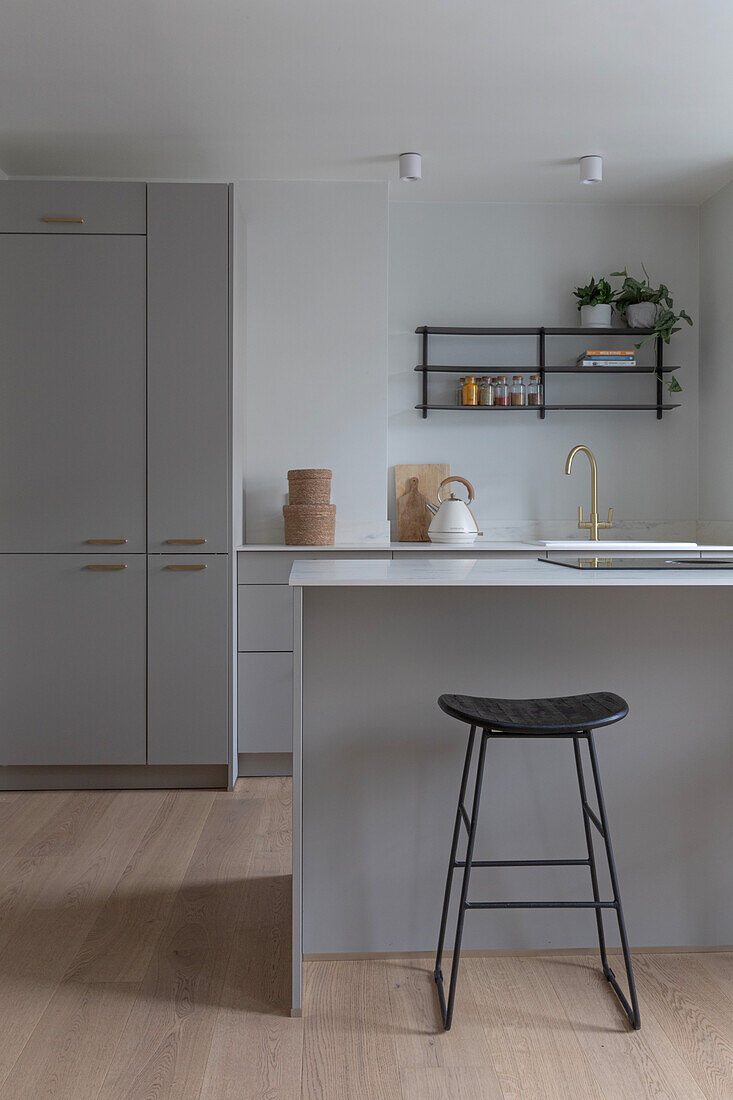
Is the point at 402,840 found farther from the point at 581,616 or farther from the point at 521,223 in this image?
the point at 521,223

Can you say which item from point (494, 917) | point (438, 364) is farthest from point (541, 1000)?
point (438, 364)

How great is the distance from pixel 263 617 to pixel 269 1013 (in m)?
1.82

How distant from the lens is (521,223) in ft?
13.8

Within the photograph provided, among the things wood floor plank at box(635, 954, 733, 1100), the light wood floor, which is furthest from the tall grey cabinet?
wood floor plank at box(635, 954, 733, 1100)

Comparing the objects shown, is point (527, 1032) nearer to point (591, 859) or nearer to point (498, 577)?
point (591, 859)

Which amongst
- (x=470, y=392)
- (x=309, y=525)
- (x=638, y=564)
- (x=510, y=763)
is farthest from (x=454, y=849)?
(x=470, y=392)

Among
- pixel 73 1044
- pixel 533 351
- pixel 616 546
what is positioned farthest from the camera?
pixel 533 351

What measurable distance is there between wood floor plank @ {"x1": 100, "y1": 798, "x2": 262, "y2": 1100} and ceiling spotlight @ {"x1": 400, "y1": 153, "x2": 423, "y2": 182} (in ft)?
8.90

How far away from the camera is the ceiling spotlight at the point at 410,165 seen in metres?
3.62

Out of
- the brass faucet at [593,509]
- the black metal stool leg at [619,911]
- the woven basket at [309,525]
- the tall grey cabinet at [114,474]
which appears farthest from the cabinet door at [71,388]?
the black metal stool leg at [619,911]

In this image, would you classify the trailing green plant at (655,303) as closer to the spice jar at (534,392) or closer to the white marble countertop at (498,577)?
the spice jar at (534,392)

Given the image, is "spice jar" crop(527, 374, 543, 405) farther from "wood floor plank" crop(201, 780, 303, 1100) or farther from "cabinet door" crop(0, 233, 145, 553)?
"wood floor plank" crop(201, 780, 303, 1100)

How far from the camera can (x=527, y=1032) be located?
5.99ft

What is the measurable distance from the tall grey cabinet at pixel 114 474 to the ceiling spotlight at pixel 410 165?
0.77 meters
